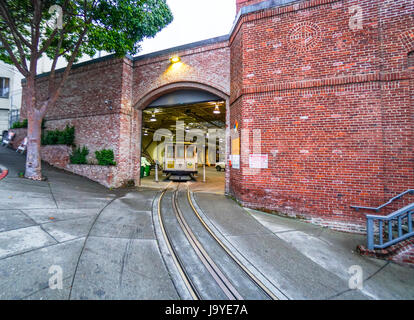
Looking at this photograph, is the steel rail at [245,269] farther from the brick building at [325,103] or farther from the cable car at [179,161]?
the cable car at [179,161]

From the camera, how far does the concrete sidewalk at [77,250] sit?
222cm

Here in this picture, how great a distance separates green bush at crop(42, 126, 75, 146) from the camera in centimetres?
991

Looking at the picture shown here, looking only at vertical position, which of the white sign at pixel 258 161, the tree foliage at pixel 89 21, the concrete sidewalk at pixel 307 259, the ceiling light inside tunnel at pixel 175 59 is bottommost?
the concrete sidewalk at pixel 307 259

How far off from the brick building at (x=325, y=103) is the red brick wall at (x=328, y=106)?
0.03m

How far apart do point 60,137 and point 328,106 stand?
13076 mm

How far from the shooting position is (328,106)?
5258 mm

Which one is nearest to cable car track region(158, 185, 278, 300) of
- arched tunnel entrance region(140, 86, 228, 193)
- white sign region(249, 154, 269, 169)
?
white sign region(249, 154, 269, 169)

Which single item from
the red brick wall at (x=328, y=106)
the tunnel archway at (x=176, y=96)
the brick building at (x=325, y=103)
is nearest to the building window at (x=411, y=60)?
the brick building at (x=325, y=103)

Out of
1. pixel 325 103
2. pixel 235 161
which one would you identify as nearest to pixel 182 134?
pixel 235 161

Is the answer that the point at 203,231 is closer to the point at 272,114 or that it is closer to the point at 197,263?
the point at 197,263

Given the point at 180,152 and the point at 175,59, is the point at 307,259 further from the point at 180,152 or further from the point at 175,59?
the point at 180,152

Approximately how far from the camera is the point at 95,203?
19.1ft
